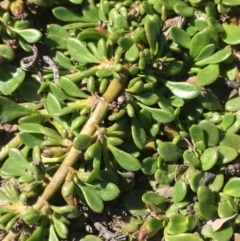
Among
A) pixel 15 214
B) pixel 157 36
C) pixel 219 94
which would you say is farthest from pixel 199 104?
pixel 15 214

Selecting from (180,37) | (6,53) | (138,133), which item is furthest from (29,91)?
(180,37)

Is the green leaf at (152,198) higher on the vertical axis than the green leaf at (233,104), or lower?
lower

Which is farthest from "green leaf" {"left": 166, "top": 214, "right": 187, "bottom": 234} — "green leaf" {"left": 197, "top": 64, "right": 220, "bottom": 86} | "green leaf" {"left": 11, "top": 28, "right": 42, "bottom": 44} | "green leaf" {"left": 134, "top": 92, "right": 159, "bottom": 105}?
"green leaf" {"left": 11, "top": 28, "right": 42, "bottom": 44}

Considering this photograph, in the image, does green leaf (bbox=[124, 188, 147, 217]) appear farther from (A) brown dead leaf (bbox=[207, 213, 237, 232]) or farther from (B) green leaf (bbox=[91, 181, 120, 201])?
(A) brown dead leaf (bbox=[207, 213, 237, 232])

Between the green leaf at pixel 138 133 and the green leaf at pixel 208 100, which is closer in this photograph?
the green leaf at pixel 138 133

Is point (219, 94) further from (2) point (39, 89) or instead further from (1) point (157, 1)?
(2) point (39, 89)

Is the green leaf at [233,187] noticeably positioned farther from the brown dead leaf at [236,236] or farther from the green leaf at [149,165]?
the green leaf at [149,165]

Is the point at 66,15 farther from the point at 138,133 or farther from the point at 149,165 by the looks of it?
the point at 149,165

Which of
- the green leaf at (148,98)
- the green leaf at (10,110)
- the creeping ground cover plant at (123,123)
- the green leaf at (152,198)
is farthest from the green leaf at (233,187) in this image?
the green leaf at (10,110)
